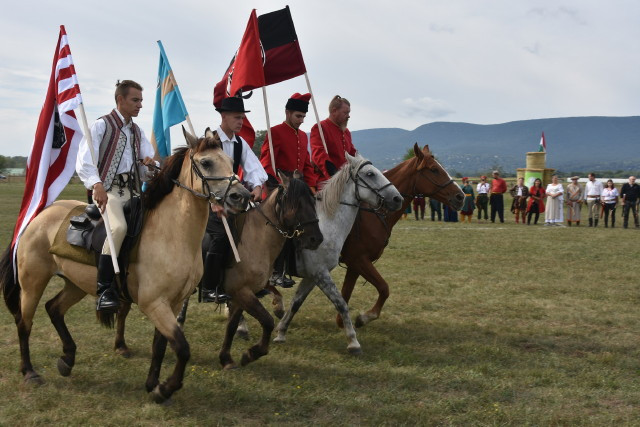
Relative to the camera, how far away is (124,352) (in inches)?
260

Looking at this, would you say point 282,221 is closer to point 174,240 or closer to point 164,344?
point 174,240

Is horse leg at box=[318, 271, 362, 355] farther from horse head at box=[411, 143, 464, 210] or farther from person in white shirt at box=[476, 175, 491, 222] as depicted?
person in white shirt at box=[476, 175, 491, 222]

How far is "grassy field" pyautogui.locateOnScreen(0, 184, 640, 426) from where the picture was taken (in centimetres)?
496

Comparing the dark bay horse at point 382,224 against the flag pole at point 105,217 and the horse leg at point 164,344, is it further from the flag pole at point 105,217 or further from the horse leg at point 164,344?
the flag pole at point 105,217

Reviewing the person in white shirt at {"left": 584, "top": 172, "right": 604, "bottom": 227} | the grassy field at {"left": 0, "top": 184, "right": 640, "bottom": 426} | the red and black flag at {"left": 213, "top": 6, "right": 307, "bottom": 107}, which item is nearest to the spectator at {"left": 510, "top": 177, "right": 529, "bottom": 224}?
the person in white shirt at {"left": 584, "top": 172, "right": 604, "bottom": 227}

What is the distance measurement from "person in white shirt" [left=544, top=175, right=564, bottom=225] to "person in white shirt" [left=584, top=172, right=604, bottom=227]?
1226 mm

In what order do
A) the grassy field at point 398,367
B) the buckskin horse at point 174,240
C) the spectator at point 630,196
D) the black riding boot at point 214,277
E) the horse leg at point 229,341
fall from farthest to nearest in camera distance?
1. the spectator at point 630,196
2. the horse leg at point 229,341
3. the black riding boot at point 214,277
4. the grassy field at point 398,367
5. the buckskin horse at point 174,240

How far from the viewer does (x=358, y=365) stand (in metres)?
6.38

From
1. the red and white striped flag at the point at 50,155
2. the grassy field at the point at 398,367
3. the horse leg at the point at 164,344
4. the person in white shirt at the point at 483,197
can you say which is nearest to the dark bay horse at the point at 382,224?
the grassy field at the point at 398,367

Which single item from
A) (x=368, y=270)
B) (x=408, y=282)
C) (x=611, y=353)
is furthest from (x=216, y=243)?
(x=408, y=282)

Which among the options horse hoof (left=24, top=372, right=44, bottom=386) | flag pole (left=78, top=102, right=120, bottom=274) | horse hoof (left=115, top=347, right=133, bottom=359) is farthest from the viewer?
horse hoof (left=115, top=347, right=133, bottom=359)

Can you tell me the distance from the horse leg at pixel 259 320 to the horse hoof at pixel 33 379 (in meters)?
2.02

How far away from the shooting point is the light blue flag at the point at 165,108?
282 inches

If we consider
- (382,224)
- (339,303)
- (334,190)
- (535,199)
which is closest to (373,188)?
(334,190)
